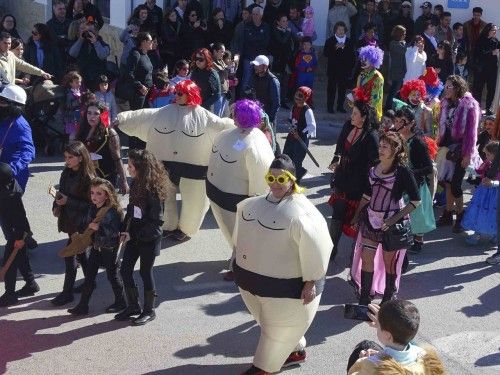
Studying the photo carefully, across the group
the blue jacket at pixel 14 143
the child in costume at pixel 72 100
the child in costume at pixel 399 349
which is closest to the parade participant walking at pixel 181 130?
the blue jacket at pixel 14 143

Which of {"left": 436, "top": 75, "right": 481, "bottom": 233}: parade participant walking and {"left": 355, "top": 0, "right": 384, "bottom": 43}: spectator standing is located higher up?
{"left": 355, "top": 0, "right": 384, "bottom": 43}: spectator standing

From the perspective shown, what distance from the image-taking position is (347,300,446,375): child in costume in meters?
4.13

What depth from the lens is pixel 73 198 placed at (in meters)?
7.24

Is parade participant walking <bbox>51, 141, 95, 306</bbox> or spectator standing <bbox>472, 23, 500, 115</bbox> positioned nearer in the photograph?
parade participant walking <bbox>51, 141, 95, 306</bbox>

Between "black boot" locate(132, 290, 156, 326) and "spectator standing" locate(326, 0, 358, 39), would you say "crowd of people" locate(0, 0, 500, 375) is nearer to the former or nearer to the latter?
"black boot" locate(132, 290, 156, 326)

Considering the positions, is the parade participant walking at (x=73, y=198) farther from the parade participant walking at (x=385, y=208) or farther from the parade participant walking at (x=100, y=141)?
the parade participant walking at (x=385, y=208)

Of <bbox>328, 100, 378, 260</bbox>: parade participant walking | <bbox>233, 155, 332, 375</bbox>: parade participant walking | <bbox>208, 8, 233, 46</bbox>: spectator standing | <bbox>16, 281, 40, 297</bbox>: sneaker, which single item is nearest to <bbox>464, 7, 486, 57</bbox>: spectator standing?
<bbox>208, 8, 233, 46</bbox>: spectator standing

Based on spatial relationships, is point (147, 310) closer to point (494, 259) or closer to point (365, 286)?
point (365, 286)

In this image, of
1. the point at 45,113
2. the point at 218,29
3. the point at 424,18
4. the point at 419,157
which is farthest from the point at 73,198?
the point at 424,18

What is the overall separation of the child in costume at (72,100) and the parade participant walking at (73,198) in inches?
161

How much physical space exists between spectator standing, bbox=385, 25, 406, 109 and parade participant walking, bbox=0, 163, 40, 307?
8.08m

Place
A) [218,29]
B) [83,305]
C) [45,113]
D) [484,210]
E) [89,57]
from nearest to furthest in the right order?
[83,305], [484,210], [45,113], [89,57], [218,29]

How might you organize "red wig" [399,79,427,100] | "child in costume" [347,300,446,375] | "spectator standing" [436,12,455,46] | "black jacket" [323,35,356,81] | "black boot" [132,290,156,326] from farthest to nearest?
"spectator standing" [436,12,455,46]
"black jacket" [323,35,356,81]
"red wig" [399,79,427,100]
"black boot" [132,290,156,326]
"child in costume" [347,300,446,375]

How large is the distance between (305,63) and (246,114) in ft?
22.4
